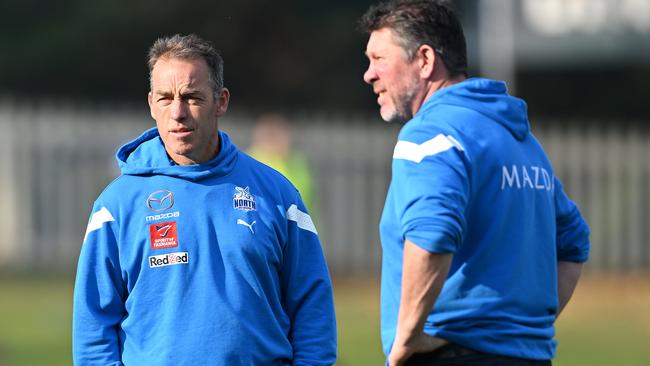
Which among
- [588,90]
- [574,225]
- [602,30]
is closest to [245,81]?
[588,90]

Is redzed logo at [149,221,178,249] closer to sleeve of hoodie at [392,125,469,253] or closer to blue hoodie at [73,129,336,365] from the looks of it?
blue hoodie at [73,129,336,365]

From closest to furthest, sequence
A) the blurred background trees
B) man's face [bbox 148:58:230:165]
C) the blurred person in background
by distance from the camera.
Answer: man's face [bbox 148:58:230:165] → the blurred person in background → the blurred background trees

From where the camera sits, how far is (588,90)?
30250mm

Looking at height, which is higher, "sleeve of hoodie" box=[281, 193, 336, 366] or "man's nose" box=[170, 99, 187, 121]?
"man's nose" box=[170, 99, 187, 121]

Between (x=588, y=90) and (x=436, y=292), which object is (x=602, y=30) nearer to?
(x=588, y=90)

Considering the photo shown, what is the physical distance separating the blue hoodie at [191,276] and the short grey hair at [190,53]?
11.0 inches

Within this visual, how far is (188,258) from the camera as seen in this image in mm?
4891

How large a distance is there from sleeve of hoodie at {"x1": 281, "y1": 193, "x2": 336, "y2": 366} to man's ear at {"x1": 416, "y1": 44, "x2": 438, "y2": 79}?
2.35ft

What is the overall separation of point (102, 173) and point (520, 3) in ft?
22.3

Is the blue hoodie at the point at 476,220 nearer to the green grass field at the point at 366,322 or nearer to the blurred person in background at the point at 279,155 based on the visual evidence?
the green grass field at the point at 366,322

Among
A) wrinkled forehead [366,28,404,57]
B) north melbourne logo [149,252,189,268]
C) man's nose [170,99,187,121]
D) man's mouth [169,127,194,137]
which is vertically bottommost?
north melbourne logo [149,252,189,268]

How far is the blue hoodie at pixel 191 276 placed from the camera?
16.0 feet

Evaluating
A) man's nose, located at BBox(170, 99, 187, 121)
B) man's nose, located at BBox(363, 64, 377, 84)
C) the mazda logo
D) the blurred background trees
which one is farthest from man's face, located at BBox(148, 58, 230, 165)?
the blurred background trees

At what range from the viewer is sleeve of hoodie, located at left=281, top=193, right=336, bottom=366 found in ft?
16.5
